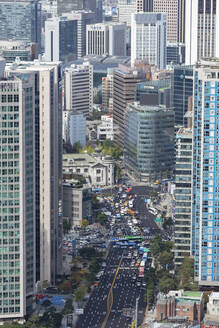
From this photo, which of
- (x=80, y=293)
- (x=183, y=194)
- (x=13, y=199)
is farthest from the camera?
(x=183, y=194)

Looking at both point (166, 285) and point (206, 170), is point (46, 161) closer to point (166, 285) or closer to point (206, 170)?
point (206, 170)

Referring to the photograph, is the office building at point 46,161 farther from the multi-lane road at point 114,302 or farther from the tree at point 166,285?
the tree at point 166,285

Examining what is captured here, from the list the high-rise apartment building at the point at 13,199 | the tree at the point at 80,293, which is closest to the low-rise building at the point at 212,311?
the tree at the point at 80,293

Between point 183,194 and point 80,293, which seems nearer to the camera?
point 80,293

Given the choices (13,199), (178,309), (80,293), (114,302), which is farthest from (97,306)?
(13,199)

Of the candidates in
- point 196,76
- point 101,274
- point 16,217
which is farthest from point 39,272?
point 196,76

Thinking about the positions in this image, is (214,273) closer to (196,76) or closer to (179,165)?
(179,165)
